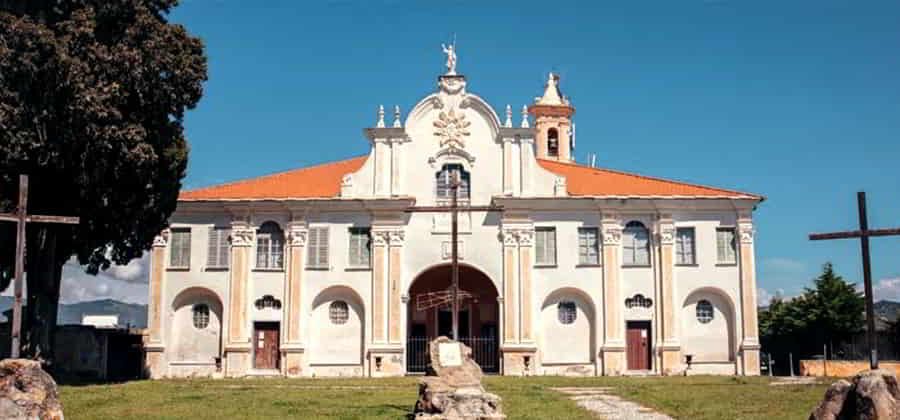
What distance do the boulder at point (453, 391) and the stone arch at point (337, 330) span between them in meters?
17.6

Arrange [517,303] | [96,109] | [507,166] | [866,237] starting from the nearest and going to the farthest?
[866,237], [96,109], [517,303], [507,166]

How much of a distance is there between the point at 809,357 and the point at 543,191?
12.5 meters

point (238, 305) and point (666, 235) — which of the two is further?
point (666, 235)

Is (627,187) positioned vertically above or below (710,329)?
above

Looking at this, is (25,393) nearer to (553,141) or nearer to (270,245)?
(270,245)

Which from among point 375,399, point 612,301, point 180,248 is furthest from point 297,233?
point 375,399

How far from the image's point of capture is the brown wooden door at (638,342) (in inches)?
1471

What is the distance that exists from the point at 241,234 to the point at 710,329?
1804 centimetres

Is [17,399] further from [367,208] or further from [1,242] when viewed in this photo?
[367,208]

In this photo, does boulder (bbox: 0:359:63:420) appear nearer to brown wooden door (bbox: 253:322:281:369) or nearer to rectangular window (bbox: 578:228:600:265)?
brown wooden door (bbox: 253:322:281:369)

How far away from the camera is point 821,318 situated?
38.7 m

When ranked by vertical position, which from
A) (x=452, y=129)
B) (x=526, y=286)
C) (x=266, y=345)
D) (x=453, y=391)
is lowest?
(x=453, y=391)

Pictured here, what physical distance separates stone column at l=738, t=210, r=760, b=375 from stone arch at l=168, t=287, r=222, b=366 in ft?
64.2

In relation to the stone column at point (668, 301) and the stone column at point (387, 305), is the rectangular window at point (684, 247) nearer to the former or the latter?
the stone column at point (668, 301)
